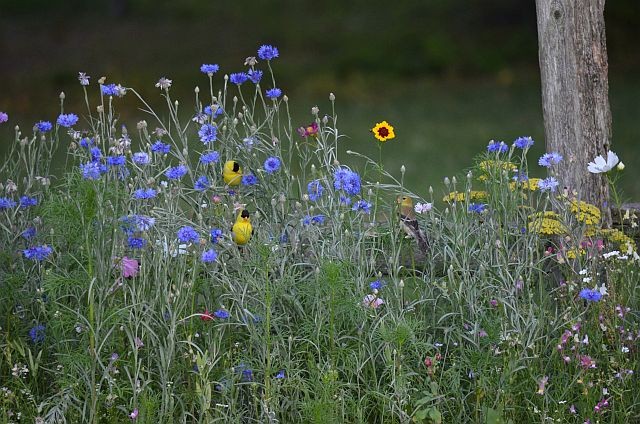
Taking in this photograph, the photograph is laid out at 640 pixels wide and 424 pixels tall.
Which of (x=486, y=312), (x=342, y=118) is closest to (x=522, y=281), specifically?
(x=486, y=312)

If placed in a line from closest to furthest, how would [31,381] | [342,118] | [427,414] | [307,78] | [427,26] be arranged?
[427,414] < [31,381] < [342,118] < [307,78] < [427,26]

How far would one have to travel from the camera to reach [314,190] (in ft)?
15.1

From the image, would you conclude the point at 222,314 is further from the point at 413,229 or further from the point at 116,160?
the point at 413,229

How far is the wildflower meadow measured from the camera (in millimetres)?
3867

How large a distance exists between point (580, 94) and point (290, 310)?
1.84m

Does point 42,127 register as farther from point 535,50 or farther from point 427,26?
point 427,26

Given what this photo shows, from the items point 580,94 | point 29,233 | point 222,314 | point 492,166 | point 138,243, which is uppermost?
point 580,94

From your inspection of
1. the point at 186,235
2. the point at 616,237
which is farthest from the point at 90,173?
the point at 616,237

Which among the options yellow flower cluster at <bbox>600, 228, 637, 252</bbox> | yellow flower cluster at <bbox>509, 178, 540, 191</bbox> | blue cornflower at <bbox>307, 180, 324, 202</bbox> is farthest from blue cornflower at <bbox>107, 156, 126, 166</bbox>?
yellow flower cluster at <bbox>600, 228, 637, 252</bbox>

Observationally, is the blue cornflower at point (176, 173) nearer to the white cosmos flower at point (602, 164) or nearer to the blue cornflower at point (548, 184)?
the blue cornflower at point (548, 184)

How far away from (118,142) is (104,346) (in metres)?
0.83

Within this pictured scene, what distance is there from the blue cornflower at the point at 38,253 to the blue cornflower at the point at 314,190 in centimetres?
112

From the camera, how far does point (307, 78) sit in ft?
61.1

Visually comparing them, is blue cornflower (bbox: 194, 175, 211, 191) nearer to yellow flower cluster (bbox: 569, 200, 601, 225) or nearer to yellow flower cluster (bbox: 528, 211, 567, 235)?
yellow flower cluster (bbox: 528, 211, 567, 235)
